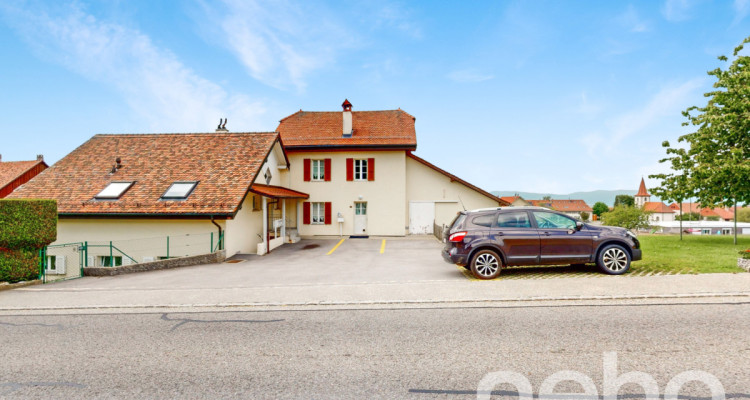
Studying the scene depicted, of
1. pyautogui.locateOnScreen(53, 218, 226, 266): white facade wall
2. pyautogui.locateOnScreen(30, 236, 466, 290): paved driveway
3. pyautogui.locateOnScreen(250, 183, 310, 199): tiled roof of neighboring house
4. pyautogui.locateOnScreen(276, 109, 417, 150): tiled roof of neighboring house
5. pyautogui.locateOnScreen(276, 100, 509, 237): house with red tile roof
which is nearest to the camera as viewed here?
pyautogui.locateOnScreen(30, 236, 466, 290): paved driveway

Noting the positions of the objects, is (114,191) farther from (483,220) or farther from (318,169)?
(483,220)

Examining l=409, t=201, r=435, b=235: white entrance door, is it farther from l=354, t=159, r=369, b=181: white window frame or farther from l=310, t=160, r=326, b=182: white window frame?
l=310, t=160, r=326, b=182: white window frame

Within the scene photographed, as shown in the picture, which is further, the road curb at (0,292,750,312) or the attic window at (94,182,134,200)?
the attic window at (94,182,134,200)

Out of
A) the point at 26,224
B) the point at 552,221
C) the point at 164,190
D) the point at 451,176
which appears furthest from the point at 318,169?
the point at 552,221

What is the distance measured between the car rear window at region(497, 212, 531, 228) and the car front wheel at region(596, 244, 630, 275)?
187cm

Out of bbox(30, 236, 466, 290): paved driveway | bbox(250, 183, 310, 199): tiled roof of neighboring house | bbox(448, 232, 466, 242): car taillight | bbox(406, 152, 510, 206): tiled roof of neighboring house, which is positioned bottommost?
bbox(30, 236, 466, 290): paved driveway

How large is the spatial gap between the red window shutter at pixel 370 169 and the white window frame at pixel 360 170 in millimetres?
344

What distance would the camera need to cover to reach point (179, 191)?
16.0 m

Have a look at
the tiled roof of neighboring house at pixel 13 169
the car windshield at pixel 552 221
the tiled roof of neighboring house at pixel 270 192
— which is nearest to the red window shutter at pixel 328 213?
the tiled roof of neighboring house at pixel 270 192

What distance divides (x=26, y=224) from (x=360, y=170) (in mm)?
16226

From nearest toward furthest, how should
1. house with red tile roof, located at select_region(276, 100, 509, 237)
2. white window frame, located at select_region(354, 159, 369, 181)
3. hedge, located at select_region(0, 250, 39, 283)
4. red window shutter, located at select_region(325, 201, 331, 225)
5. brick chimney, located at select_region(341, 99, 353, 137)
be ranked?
hedge, located at select_region(0, 250, 39, 283), house with red tile roof, located at select_region(276, 100, 509, 237), red window shutter, located at select_region(325, 201, 331, 225), white window frame, located at select_region(354, 159, 369, 181), brick chimney, located at select_region(341, 99, 353, 137)

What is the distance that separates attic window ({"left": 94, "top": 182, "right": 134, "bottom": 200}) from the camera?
16.2m

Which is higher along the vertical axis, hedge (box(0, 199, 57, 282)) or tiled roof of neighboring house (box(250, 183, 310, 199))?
tiled roof of neighboring house (box(250, 183, 310, 199))

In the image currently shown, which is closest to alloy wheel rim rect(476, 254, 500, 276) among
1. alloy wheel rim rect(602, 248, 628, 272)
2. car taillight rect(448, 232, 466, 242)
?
car taillight rect(448, 232, 466, 242)
